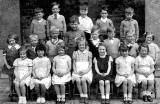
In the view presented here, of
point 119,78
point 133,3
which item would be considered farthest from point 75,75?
point 133,3

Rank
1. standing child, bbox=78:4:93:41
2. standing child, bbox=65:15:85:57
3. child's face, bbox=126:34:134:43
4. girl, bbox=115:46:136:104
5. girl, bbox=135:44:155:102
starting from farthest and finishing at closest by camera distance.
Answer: standing child, bbox=78:4:93:41 → standing child, bbox=65:15:85:57 → child's face, bbox=126:34:134:43 → girl, bbox=135:44:155:102 → girl, bbox=115:46:136:104

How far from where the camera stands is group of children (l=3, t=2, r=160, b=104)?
27.1 feet

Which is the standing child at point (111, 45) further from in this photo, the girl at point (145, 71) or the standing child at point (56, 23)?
the standing child at point (56, 23)

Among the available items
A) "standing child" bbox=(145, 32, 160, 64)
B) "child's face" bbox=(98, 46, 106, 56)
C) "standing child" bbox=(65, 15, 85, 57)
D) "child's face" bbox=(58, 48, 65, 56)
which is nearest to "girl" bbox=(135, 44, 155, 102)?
"standing child" bbox=(145, 32, 160, 64)

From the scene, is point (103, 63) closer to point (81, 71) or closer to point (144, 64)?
point (81, 71)

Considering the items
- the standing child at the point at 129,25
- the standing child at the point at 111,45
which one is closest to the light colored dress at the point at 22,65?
the standing child at the point at 111,45

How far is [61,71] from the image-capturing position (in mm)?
8359

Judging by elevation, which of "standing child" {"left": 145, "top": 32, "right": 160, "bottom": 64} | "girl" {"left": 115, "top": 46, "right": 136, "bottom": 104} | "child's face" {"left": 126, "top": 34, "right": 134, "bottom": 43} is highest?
"child's face" {"left": 126, "top": 34, "right": 134, "bottom": 43}

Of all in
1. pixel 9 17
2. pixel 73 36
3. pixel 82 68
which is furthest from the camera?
pixel 9 17

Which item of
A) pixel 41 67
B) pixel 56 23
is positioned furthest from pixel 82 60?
pixel 56 23

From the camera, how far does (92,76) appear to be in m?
8.39

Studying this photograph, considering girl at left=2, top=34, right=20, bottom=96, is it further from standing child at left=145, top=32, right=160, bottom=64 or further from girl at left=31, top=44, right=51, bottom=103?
standing child at left=145, top=32, right=160, bottom=64

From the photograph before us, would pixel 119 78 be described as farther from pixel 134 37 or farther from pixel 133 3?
pixel 133 3

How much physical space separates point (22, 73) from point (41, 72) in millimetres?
375
